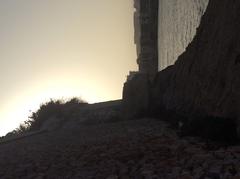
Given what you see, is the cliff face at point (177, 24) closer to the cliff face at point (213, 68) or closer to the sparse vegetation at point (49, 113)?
the cliff face at point (213, 68)

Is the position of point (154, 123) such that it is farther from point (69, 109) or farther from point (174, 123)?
point (69, 109)

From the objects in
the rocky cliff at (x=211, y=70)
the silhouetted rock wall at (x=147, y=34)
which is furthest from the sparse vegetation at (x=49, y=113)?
the rocky cliff at (x=211, y=70)

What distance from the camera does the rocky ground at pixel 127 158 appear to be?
511 cm

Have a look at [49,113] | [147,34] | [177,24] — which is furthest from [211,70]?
[147,34]

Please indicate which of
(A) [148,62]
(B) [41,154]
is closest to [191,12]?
(B) [41,154]

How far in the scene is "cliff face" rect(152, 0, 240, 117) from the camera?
6.45 metres

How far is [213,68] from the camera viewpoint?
24.1 ft

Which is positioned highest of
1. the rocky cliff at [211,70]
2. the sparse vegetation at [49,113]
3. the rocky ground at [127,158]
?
the rocky cliff at [211,70]

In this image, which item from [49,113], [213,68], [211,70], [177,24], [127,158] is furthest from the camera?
[49,113]

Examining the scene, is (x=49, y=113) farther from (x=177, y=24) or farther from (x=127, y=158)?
(x=127, y=158)

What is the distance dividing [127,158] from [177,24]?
7208mm

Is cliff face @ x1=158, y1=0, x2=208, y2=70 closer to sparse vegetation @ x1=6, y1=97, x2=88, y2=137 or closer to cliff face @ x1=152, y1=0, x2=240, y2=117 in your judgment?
cliff face @ x1=152, y1=0, x2=240, y2=117

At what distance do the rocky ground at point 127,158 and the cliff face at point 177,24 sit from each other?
2343 millimetres

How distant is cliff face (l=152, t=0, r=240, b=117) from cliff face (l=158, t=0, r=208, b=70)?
0.90 m
